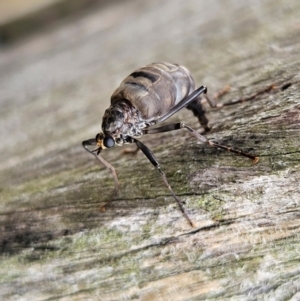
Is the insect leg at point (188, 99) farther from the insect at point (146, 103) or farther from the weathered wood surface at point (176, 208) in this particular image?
the weathered wood surface at point (176, 208)

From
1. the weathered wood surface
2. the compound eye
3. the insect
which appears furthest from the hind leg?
the compound eye

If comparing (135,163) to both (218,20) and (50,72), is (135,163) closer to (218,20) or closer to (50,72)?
(218,20)

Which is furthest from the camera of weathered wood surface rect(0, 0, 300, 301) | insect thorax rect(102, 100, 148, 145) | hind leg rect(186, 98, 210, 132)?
insect thorax rect(102, 100, 148, 145)

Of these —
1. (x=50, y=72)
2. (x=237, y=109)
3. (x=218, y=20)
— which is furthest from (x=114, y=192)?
(x=50, y=72)

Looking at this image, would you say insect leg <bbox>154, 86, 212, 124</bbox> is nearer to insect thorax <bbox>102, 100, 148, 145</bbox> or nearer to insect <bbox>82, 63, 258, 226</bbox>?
insect <bbox>82, 63, 258, 226</bbox>

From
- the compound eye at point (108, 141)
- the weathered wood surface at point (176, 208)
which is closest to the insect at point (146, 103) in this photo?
the compound eye at point (108, 141)

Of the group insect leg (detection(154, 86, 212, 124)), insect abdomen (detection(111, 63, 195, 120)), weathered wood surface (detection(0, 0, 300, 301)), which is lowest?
weathered wood surface (detection(0, 0, 300, 301))

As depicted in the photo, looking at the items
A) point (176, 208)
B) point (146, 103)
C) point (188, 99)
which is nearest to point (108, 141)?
point (146, 103)

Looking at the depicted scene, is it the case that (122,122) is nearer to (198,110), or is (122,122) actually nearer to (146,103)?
(146,103)
